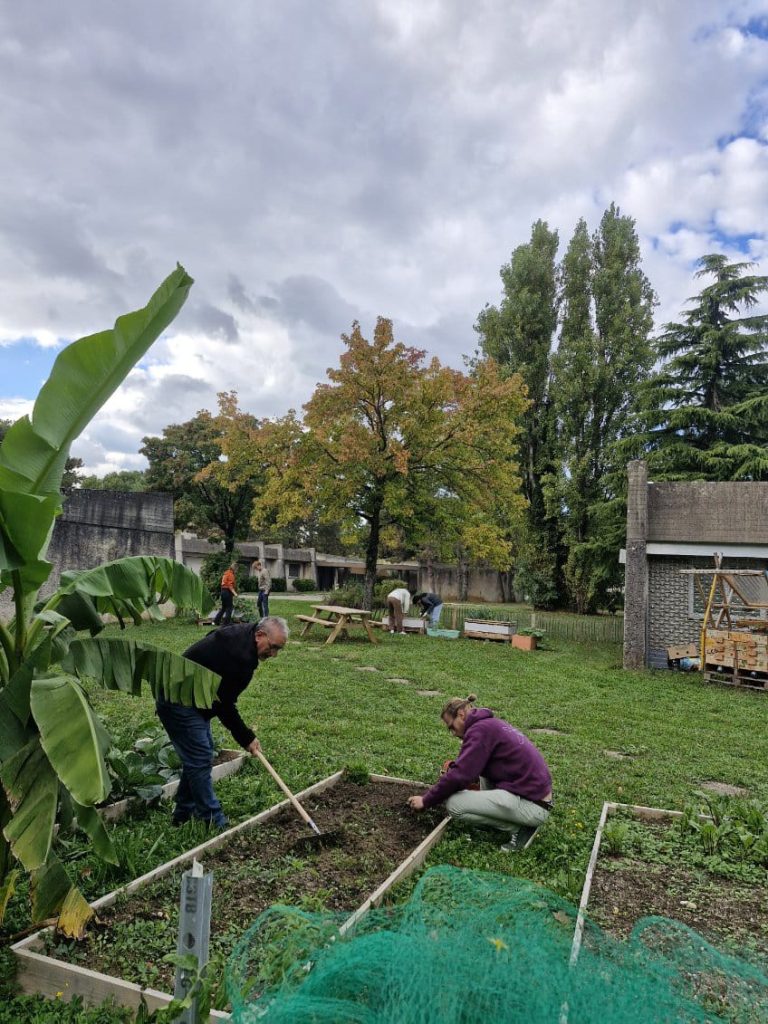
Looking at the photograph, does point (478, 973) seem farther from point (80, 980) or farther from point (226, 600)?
point (226, 600)

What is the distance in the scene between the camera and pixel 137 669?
12.0 feet

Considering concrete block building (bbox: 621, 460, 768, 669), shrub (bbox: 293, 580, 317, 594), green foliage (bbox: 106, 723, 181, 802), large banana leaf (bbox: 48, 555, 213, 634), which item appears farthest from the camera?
shrub (bbox: 293, 580, 317, 594)

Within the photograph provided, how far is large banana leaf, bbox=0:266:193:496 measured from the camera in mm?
3162

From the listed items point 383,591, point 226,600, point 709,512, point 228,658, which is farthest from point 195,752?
point 383,591

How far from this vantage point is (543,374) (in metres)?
33.2

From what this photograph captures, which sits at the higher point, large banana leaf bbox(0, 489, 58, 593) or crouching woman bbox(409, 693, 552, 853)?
large banana leaf bbox(0, 489, 58, 593)

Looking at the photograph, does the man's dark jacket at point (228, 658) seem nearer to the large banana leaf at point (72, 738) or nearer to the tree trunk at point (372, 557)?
the large banana leaf at point (72, 738)

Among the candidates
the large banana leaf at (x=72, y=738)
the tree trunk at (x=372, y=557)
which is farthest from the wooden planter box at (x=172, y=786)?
the tree trunk at (x=372, y=557)

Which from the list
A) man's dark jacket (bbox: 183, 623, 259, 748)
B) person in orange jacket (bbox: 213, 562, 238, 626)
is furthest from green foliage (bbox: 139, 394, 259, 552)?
man's dark jacket (bbox: 183, 623, 259, 748)

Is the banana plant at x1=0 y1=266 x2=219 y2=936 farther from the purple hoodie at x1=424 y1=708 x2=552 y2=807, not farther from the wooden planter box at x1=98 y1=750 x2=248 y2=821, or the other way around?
the purple hoodie at x1=424 y1=708 x2=552 y2=807

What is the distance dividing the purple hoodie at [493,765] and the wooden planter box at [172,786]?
2017mm

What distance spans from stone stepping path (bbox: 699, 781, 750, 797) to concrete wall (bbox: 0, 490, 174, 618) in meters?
15.2

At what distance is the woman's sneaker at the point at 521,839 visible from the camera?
14.8 ft

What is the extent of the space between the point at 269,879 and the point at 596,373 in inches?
1176
